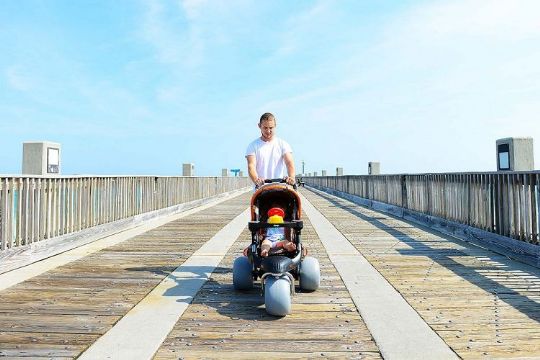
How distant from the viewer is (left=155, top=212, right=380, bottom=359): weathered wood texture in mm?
2484

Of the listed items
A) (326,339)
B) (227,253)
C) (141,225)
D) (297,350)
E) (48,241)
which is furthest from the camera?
(141,225)

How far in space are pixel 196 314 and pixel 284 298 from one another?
81 cm

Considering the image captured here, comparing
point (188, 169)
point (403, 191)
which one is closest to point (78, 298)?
point (403, 191)

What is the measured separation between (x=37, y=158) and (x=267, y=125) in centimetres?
459

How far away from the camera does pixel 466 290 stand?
3926 millimetres

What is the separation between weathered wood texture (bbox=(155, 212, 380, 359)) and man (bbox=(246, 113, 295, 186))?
1.31 metres

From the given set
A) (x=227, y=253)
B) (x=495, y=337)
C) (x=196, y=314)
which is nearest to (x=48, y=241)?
(x=227, y=253)

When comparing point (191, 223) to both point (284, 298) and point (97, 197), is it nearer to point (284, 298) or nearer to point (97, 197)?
point (97, 197)

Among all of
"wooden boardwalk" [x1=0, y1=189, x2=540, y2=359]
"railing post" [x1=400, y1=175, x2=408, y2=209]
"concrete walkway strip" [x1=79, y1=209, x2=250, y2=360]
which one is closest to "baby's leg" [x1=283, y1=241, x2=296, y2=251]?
"wooden boardwalk" [x1=0, y1=189, x2=540, y2=359]

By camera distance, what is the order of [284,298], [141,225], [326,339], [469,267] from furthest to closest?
[141,225]
[469,267]
[284,298]
[326,339]

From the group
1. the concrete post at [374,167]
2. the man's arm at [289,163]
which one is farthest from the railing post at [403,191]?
the man's arm at [289,163]

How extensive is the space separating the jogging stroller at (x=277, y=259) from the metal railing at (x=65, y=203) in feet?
10.9

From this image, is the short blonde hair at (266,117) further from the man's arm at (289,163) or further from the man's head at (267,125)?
the man's arm at (289,163)

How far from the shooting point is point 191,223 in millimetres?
10008
